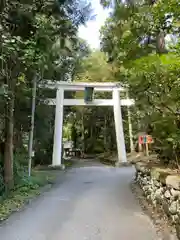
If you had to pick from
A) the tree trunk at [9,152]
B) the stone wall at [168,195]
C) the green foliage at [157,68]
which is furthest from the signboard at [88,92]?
the stone wall at [168,195]

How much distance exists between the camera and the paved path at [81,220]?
15.1ft

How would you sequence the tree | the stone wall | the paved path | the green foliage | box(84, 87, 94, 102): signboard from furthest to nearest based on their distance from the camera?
box(84, 87, 94, 102): signboard, the tree, the green foliage, the paved path, the stone wall

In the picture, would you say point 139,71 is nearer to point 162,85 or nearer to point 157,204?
point 162,85

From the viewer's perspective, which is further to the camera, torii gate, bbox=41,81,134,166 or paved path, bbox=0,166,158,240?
torii gate, bbox=41,81,134,166

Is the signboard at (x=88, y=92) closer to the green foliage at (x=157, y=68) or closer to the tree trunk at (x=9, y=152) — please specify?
the green foliage at (x=157, y=68)

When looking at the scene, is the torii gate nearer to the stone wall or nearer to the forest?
the forest

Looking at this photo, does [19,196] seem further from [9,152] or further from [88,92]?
[88,92]

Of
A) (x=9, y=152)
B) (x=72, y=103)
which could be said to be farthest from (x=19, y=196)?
(x=72, y=103)

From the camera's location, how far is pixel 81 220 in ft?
18.0

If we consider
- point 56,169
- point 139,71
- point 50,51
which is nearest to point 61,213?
→ point 139,71

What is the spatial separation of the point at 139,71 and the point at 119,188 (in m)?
→ 4.81

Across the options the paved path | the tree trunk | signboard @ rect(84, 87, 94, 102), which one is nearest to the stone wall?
the paved path

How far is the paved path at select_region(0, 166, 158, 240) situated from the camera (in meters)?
4.59

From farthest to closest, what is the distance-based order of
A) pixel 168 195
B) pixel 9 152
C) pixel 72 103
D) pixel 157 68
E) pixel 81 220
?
pixel 72 103 < pixel 9 152 < pixel 157 68 < pixel 81 220 < pixel 168 195
